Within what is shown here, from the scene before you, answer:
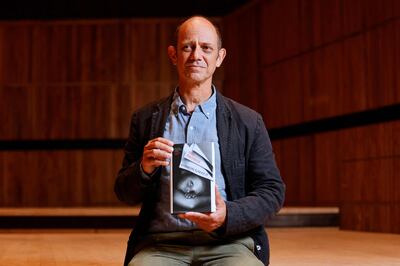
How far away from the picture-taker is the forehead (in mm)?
2383

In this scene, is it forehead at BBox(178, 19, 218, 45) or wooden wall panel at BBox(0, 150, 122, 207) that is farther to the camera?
wooden wall panel at BBox(0, 150, 122, 207)

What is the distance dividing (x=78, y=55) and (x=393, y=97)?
17.9 feet

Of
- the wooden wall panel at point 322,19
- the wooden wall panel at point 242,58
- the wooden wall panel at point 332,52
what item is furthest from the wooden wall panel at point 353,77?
the wooden wall panel at point 242,58

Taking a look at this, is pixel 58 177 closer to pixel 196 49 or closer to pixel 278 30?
pixel 278 30

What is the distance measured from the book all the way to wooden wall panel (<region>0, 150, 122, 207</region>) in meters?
8.54

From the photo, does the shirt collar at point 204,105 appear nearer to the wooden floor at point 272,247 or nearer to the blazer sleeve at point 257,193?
the blazer sleeve at point 257,193

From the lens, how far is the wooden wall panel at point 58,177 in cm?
1059

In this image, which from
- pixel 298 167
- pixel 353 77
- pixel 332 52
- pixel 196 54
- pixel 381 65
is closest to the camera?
pixel 196 54

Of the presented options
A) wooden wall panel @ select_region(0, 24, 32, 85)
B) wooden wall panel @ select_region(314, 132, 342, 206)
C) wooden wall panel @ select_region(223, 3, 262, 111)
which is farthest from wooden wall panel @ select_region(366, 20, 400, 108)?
wooden wall panel @ select_region(0, 24, 32, 85)

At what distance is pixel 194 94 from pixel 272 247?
2.92 meters

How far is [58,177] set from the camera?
10.7 meters

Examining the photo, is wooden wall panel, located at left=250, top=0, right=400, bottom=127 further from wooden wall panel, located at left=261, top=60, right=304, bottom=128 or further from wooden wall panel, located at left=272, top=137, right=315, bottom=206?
wooden wall panel, located at left=272, top=137, right=315, bottom=206

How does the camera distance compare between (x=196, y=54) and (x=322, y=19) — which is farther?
(x=322, y=19)

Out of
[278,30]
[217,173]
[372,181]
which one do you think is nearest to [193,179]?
A: [217,173]
